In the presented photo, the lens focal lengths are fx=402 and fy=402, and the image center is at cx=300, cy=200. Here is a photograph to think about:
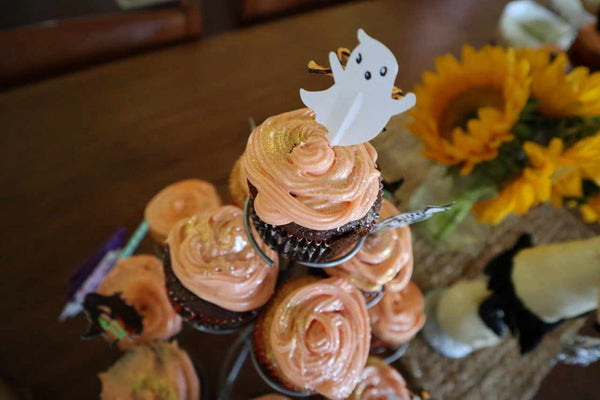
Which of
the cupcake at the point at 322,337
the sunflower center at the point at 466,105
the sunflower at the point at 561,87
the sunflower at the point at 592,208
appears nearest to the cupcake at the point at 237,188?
the cupcake at the point at 322,337

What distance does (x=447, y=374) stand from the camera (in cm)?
86

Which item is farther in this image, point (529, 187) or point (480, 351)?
point (480, 351)

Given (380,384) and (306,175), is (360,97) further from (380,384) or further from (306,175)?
(380,384)

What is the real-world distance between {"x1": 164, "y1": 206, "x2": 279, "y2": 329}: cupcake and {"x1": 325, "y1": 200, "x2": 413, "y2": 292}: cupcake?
0.10m

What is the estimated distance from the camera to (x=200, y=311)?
0.58m

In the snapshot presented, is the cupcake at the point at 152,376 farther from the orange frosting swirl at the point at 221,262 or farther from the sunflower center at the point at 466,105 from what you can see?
the sunflower center at the point at 466,105

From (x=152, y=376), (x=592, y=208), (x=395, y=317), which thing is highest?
(x=592, y=208)

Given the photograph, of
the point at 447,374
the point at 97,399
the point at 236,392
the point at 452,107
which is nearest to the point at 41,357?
the point at 97,399

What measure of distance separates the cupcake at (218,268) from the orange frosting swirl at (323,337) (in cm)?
5

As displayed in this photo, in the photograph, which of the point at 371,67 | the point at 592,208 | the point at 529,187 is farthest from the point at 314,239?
the point at 592,208

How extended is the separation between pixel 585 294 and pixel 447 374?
0.35m

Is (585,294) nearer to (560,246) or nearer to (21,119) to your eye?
(560,246)

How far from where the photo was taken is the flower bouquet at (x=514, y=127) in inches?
27.1

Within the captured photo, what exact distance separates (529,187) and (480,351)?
0.41 meters
